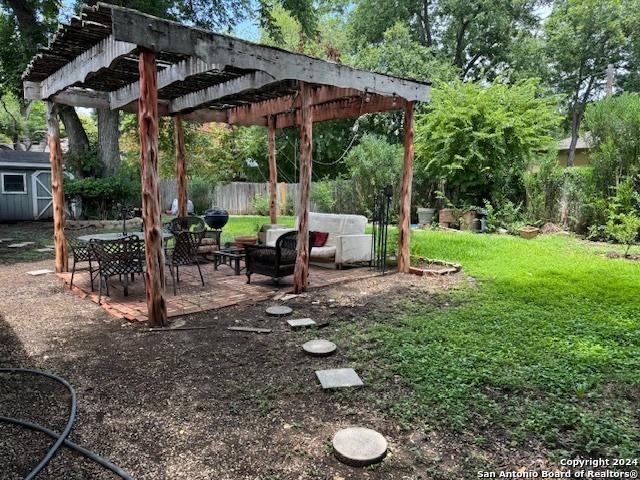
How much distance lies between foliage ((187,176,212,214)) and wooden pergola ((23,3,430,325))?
9927 mm

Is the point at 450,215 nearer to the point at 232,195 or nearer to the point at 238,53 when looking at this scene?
the point at 238,53

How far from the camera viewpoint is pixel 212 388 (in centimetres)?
293

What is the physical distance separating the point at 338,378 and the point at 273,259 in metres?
2.78

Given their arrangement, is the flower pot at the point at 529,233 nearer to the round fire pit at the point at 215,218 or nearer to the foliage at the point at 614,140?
the foliage at the point at 614,140

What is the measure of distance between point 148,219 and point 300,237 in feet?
6.39

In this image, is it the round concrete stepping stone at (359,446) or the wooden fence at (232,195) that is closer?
the round concrete stepping stone at (359,446)

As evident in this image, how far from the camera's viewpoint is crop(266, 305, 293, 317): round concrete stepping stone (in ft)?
14.9

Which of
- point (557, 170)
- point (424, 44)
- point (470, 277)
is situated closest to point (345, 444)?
point (470, 277)

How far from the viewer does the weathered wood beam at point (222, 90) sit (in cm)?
559

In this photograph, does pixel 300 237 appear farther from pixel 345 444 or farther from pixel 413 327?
pixel 345 444

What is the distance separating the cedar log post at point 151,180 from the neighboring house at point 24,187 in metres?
13.6

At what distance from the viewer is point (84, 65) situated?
482cm

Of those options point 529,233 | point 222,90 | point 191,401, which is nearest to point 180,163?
point 222,90

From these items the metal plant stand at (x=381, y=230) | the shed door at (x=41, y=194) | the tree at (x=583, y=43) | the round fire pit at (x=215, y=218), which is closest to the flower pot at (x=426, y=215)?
the metal plant stand at (x=381, y=230)
